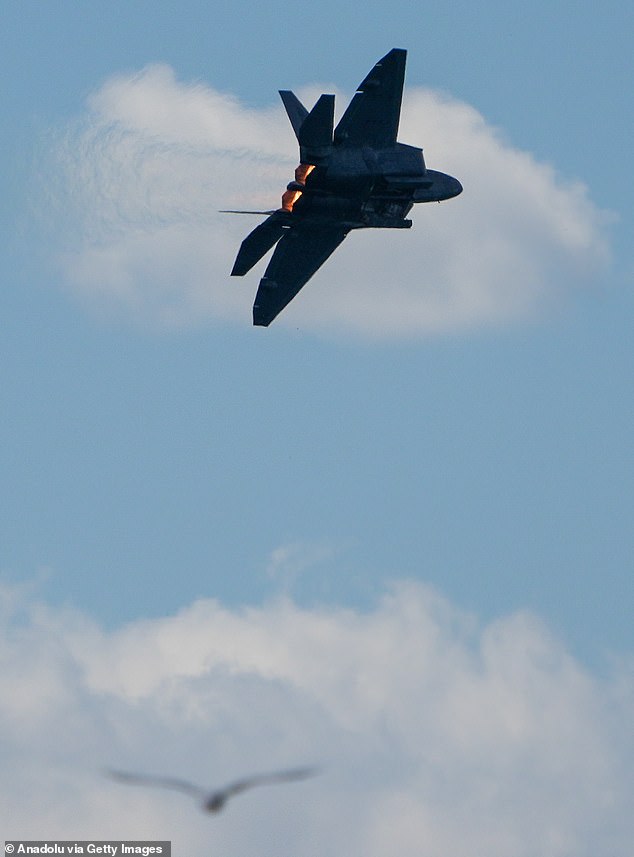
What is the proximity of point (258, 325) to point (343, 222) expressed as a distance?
737cm

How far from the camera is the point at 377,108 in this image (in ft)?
226

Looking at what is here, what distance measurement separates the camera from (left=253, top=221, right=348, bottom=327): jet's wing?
72750 millimetres

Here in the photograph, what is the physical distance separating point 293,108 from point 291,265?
8256 mm

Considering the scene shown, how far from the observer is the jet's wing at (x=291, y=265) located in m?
A: 72.8

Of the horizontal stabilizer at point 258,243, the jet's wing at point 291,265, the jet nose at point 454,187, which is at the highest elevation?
the jet nose at point 454,187

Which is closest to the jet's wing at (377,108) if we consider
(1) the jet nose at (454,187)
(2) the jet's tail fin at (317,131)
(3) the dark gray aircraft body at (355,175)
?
(3) the dark gray aircraft body at (355,175)

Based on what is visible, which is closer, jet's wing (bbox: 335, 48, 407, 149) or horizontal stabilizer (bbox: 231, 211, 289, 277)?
jet's wing (bbox: 335, 48, 407, 149)

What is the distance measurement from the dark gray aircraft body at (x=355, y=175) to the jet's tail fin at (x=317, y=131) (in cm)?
4

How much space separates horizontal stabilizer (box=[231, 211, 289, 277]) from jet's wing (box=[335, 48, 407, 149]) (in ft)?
16.0

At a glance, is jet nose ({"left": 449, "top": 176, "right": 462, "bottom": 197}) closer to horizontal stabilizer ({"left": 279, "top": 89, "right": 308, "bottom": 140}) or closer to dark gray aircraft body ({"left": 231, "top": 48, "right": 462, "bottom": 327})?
dark gray aircraft body ({"left": 231, "top": 48, "right": 462, "bottom": 327})

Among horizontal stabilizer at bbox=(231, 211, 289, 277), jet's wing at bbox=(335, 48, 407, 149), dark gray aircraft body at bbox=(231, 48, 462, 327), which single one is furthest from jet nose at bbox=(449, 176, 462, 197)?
horizontal stabilizer at bbox=(231, 211, 289, 277)

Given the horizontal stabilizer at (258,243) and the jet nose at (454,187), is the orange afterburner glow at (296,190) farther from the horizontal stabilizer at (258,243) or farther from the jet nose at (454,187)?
the jet nose at (454,187)

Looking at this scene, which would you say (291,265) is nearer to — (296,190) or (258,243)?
(258,243)

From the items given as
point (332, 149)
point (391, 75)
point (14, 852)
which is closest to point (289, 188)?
point (332, 149)
